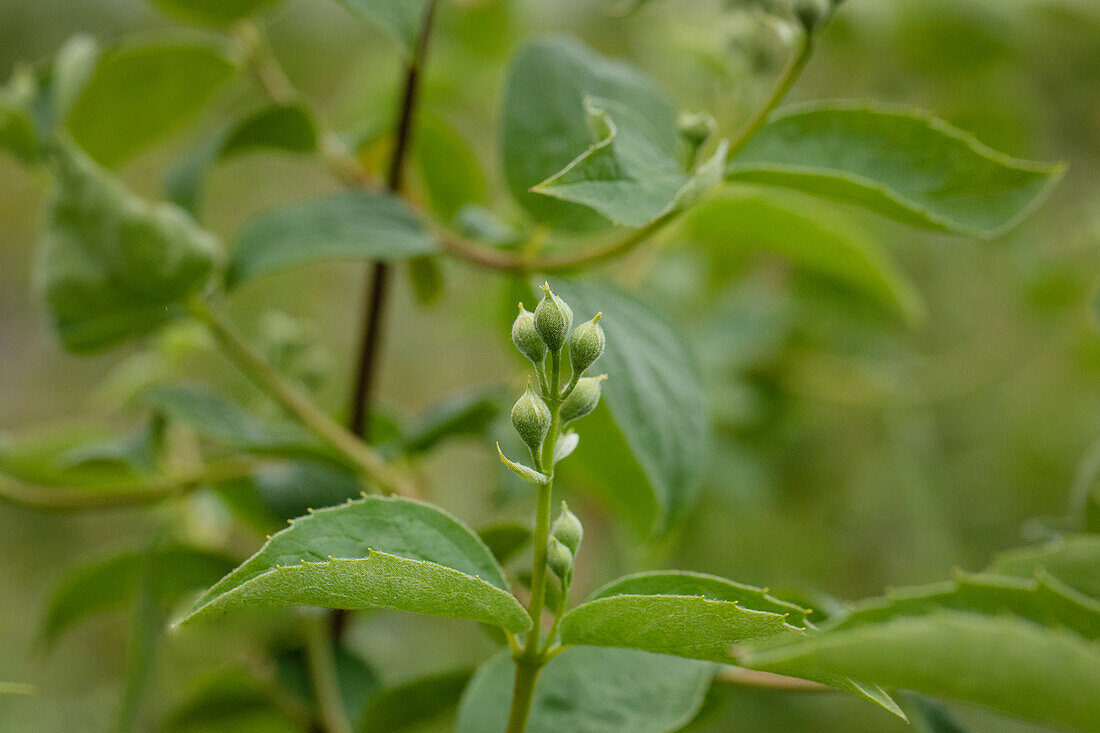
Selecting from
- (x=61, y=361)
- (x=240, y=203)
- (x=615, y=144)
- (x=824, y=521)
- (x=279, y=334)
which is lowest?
(x=61, y=361)

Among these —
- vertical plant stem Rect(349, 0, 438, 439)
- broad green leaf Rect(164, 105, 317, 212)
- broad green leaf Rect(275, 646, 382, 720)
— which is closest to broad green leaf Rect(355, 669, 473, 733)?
broad green leaf Rect(275, 646, 382, 720)

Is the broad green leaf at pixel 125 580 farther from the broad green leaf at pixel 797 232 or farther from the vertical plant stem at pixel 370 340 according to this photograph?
the broad green leaf at pixel 797 232

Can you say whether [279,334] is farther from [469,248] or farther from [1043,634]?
[1043,634]

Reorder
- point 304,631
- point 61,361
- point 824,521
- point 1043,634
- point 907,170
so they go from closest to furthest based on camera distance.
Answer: point 1043,634, point 907,170, point 304,631, point 824,521, point 61,361

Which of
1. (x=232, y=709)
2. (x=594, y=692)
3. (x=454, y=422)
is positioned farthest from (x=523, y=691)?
(x=232, y=709)

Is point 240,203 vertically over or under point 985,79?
under

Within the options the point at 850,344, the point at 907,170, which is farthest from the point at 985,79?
the point at 907,170
